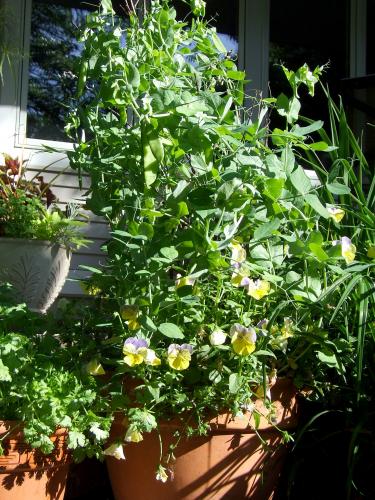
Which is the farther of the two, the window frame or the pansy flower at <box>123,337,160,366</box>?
the window frame

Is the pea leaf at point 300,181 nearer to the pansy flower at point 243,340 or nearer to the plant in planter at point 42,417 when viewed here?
the pansy flower at point 243,340

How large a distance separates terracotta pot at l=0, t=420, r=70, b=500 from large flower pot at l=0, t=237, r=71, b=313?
0.92m

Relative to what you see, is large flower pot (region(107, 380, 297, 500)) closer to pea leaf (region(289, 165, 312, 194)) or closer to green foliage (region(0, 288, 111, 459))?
green foliage (region(0, 288, 111, 459))

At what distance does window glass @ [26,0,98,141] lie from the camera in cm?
392

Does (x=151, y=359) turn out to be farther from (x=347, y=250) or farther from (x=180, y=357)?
(x=347, y=250)

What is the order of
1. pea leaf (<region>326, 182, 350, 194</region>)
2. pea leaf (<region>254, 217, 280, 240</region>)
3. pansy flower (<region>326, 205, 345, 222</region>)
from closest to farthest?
pea leaf (<region>254, 217, 280, 240</region>), pea leaf (<region>326, 182, 350, 194</region>), pansy flower (<region>326, 205, 345, 222</region>)

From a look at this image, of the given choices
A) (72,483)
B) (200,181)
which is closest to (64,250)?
(72,483)

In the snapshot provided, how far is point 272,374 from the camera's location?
79.4 inches

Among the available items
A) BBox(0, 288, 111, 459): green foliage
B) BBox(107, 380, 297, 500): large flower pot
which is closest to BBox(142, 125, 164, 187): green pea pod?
BBox(0, 288, 111, 459): green foliage

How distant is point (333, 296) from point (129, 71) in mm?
868

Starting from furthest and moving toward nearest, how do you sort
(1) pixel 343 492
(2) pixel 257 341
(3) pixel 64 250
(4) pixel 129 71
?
(3) pixel 64 250
(1) pixel 343 492
(2) pixel 257 341
(4) pixel 129 71

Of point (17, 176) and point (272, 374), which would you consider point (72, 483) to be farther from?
point (17, 176)

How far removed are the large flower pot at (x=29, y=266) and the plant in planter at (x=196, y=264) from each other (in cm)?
72

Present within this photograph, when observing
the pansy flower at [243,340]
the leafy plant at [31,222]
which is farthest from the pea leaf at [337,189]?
the leafy plant at [31,222]
